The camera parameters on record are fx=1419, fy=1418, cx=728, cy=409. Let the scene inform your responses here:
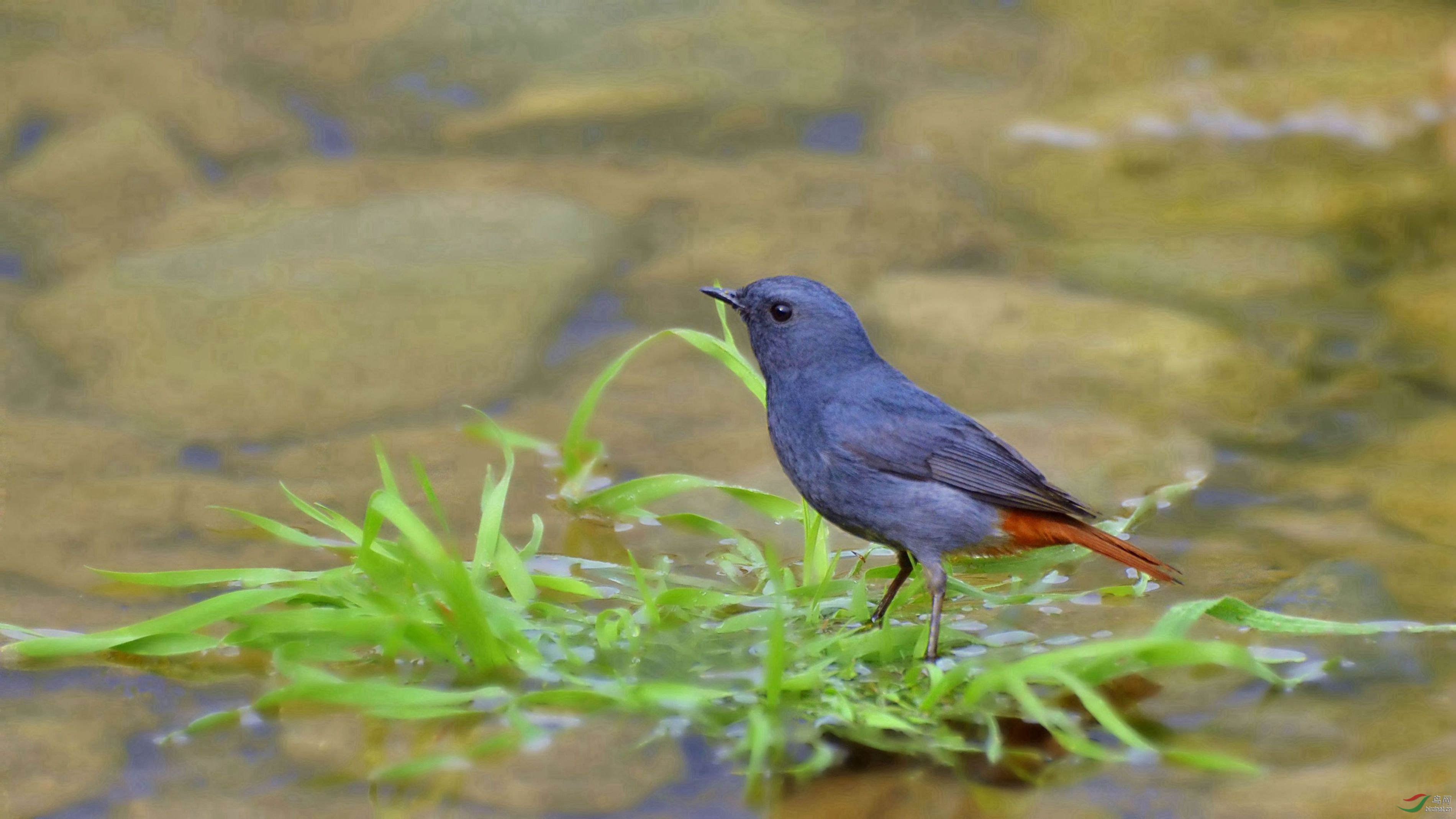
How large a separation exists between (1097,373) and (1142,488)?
981 millimetres

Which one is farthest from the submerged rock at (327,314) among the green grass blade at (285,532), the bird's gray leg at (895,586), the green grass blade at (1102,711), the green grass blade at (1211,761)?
the green grass blade at (1211,761)

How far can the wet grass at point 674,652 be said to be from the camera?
132 inches

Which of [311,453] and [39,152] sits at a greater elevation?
[39,152]

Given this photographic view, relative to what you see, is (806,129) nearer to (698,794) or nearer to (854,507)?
(854,507)

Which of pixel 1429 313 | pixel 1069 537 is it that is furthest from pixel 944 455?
pixel 1429 313

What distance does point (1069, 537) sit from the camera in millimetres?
3822

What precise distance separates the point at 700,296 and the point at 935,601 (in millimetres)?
3117

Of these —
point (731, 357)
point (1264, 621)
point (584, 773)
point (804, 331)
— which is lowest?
point (584, 773)

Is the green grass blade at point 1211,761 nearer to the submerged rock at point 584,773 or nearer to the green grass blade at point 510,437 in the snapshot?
the submerged rock at point 584,773

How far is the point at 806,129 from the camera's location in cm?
822

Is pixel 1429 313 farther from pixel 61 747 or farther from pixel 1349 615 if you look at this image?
pixel 61 747

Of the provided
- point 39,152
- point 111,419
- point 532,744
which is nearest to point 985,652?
point 532,744

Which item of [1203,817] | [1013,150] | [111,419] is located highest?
[1013,150]

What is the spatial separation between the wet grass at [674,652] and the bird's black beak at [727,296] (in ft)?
2.26
